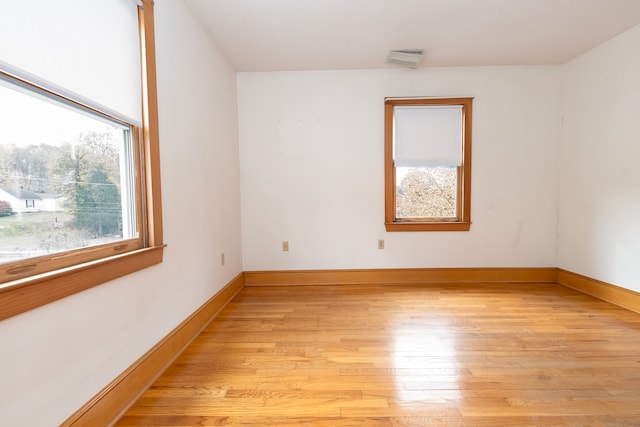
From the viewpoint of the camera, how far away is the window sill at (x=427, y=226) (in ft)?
11.7

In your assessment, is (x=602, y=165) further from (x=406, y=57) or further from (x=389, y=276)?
(x=389, y=276)

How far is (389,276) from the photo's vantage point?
3.61 m

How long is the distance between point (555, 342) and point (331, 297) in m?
1.92

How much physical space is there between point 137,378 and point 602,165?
4.43 metres

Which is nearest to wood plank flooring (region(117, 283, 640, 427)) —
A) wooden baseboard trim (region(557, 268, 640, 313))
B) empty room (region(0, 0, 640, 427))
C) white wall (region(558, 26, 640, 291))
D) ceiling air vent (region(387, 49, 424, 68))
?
empty room (region(0, 0, 640, 427))

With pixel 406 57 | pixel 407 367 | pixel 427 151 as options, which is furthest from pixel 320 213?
pixel 407 367

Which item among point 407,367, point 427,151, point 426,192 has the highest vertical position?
point 427,151

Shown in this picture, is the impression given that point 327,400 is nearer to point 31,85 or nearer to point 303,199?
point 31,85

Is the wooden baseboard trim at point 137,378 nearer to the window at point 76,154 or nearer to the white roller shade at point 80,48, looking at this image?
the window at point 76,154

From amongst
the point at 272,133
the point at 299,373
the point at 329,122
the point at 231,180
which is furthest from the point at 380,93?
the point at 299,373

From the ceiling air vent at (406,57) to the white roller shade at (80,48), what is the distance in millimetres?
2426

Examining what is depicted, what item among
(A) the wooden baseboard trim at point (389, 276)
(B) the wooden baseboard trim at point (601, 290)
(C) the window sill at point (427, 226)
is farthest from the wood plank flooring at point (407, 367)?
(C) the window sill at point (427, 226)

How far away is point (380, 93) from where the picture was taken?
352 cm

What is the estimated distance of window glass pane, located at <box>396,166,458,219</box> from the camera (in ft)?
11.8
